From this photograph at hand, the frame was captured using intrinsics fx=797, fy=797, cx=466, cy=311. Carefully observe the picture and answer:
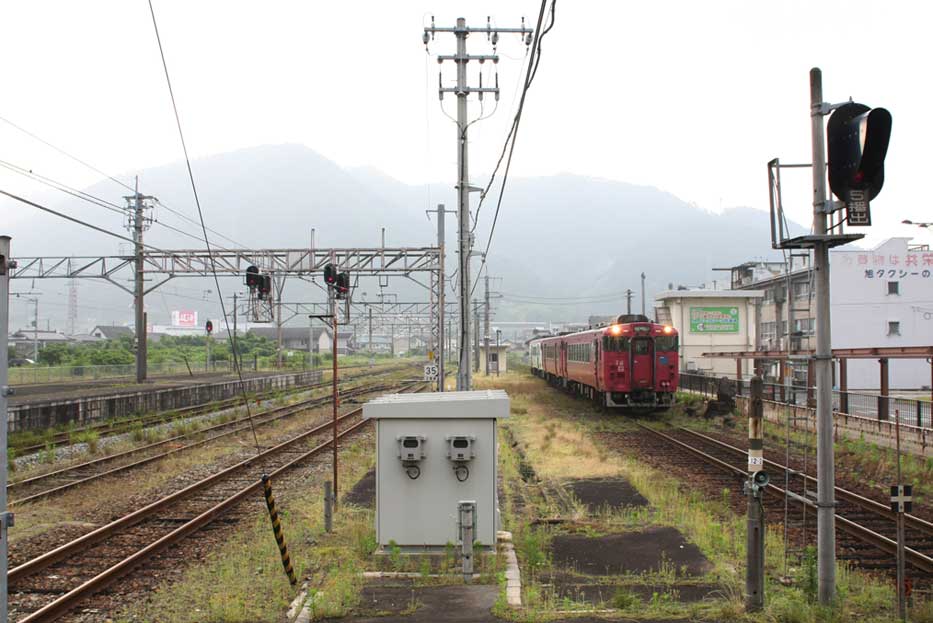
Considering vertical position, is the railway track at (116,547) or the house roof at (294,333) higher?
the house roof at (294,333)

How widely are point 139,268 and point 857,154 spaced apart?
93.6 feet

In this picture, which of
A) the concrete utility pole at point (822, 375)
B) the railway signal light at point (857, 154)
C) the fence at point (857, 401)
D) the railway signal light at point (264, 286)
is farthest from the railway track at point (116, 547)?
the railway signal light at point (264, 286)

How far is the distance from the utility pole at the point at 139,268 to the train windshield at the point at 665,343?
1817cm

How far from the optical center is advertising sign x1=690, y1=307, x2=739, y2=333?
39.7m

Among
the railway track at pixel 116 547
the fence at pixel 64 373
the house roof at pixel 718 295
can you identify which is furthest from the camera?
the house roof at pixel 718 295

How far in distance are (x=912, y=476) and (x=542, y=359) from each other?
34.6 meters

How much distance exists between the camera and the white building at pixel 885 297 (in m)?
43.4

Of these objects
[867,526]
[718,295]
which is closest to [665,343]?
[867,526]

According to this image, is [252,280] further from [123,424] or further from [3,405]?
[3,405]

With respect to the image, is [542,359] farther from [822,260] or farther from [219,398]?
[822,260]

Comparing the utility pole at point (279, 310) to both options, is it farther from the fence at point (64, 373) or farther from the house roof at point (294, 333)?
the house roof at point (294, 333)

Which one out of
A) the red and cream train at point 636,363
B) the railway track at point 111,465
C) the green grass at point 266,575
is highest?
the red and cream train at point 636,363

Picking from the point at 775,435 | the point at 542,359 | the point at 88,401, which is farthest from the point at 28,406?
the point at 542,359

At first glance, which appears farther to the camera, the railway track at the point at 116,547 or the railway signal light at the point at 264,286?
the railway signal light at the point at 264,286
